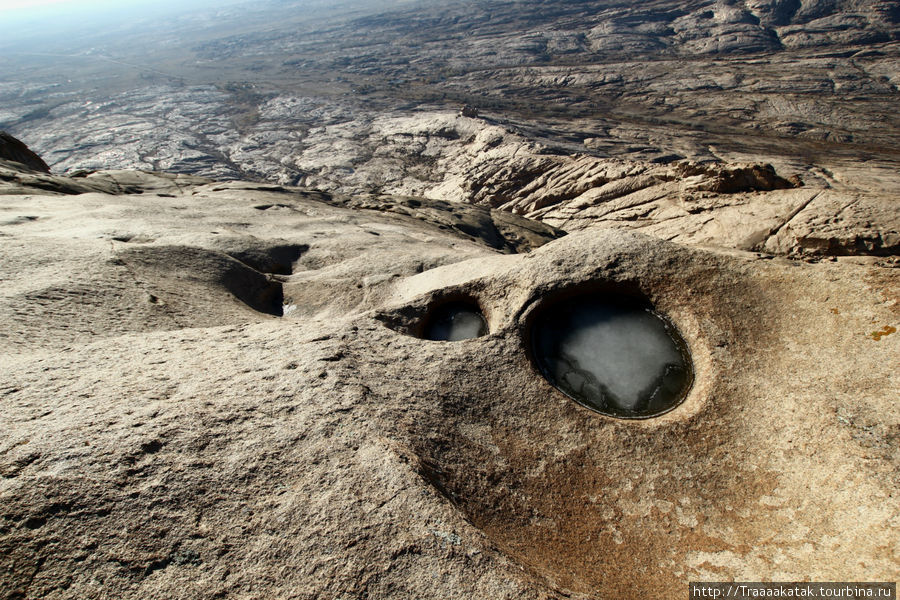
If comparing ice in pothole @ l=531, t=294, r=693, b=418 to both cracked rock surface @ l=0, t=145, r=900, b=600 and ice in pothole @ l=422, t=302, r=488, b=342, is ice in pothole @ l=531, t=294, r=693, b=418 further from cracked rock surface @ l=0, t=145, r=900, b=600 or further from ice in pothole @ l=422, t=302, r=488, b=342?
ice in pothole @ l=422, t=302, r=488, b=342

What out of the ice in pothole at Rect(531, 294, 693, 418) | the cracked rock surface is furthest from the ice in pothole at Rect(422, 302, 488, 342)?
the ice in pothole at Rect(531, 294, 693, 418)

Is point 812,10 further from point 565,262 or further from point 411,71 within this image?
point 565,262

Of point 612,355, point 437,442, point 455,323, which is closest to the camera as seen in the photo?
point 437,442

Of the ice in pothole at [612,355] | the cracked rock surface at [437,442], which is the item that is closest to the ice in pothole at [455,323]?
the cracked rock surface at [437,442]

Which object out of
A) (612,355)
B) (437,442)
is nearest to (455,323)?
(612,355)

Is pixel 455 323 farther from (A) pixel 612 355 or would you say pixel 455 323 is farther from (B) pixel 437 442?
(B) pixel 437 442
